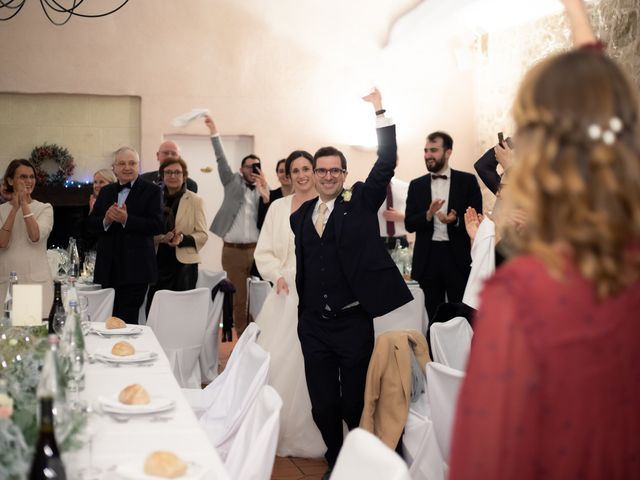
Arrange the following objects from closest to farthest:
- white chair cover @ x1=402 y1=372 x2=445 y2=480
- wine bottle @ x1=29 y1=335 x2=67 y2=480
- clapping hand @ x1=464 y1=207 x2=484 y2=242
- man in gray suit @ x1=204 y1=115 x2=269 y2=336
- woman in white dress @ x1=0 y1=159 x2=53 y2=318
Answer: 1. wine bottle @ x1=29 y1=335 x2=67 y2=480
2. white chair cover @ x1=402 y1=372 x2=445 y2=480
3. clapping hand @ x1=464 y1=207 x2=484 y2=242
4. woman in white dress @ x1=0 y1=159 x2=53 y2=318
5. man in gray suit @ x1=204 y1=115 x2=269 y2=336

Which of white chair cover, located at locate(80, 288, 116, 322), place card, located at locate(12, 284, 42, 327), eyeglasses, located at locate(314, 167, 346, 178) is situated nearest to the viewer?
place card, located at locate(12, 284, 42, 327)

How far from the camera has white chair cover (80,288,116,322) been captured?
5.47 m

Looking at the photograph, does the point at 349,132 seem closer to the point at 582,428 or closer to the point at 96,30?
the point at 96,30

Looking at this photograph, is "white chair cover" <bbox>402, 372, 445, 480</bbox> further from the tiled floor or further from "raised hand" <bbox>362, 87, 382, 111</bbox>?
"raised hand" <bbox>362, 87, 382, 111</bbox>

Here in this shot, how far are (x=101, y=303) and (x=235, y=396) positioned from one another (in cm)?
210

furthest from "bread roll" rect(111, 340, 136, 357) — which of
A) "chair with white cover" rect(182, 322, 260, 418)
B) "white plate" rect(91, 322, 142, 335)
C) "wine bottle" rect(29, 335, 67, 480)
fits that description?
"wine bottle" rect(29, 335, 67, 480)

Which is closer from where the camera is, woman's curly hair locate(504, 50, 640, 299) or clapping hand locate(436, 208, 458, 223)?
woman's curly hair locate(504, 50, 640, 299)

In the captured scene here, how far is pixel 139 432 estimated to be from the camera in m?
2.53

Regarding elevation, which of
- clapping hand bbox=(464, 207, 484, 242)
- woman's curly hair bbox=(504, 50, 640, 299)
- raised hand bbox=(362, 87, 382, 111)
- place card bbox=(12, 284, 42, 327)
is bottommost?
place card bbox=(12, 284, 42, 327)

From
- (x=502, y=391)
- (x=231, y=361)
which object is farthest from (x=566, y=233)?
(x=231, y=361)

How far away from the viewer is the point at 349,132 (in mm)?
11047

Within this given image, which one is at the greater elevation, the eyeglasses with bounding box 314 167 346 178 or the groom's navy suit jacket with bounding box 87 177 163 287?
the eyeglasses with bounding box 314 167 346 178

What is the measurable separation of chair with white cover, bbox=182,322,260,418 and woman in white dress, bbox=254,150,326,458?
32.2 inches

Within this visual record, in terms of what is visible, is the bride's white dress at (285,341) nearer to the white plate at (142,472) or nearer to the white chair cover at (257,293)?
the white chair cover at (257,293)
